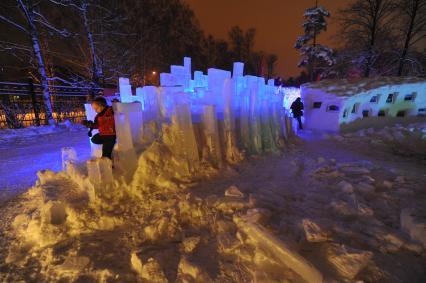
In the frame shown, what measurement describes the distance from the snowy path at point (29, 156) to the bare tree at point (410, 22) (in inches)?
667

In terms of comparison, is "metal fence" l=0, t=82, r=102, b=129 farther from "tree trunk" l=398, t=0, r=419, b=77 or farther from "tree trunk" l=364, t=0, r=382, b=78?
"tree trunk" l=398, t=0, r=419, b=77

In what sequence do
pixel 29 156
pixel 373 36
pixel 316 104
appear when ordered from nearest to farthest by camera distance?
pixel 29 156
pixel 316 104
pixel 373 36

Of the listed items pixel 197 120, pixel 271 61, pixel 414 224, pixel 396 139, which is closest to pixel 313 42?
pixel 396 139

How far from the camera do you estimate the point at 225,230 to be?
2480 mm

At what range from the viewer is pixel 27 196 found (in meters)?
3.88

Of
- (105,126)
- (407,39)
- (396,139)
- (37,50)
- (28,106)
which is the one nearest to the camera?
(105,126)

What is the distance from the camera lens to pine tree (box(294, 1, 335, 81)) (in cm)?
1684

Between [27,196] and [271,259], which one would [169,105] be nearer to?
[27,196]

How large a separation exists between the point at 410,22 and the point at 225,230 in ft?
55.2

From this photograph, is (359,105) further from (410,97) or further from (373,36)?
(373,36)

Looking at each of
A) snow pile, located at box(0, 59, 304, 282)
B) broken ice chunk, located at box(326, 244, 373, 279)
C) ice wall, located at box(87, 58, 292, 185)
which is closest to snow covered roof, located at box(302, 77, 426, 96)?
ice wall, located at box(87, 58, 292, 185)

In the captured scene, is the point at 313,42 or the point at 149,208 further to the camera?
the point at 313,42

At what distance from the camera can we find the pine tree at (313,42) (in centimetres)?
1684

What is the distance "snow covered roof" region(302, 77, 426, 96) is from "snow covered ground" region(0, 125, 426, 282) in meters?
6.57
